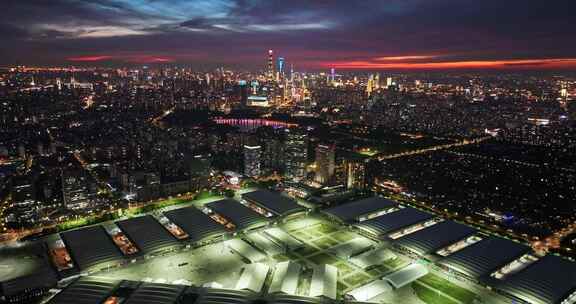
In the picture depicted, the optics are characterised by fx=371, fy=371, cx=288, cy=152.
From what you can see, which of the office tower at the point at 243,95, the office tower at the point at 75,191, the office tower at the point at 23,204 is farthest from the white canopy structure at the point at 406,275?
the office tower at the point at 243,95

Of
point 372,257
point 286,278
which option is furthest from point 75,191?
point 372,257

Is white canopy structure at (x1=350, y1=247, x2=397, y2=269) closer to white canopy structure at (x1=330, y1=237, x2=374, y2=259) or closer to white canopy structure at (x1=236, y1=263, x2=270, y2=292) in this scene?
white canopy structure at (x1=330, y1=237, x2=374, y2=259)

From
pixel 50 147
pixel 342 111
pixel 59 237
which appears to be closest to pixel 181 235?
pixel 59 237

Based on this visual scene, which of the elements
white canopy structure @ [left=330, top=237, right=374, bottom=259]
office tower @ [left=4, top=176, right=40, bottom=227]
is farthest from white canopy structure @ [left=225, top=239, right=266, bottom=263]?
office tower @ [left=4, top=176, right=40, bottom=227]

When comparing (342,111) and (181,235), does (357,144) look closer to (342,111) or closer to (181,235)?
(342,111)

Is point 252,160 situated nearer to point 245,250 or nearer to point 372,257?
point 245,250

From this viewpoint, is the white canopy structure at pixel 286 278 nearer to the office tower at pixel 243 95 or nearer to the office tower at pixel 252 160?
the office tower at pixel 252 160
